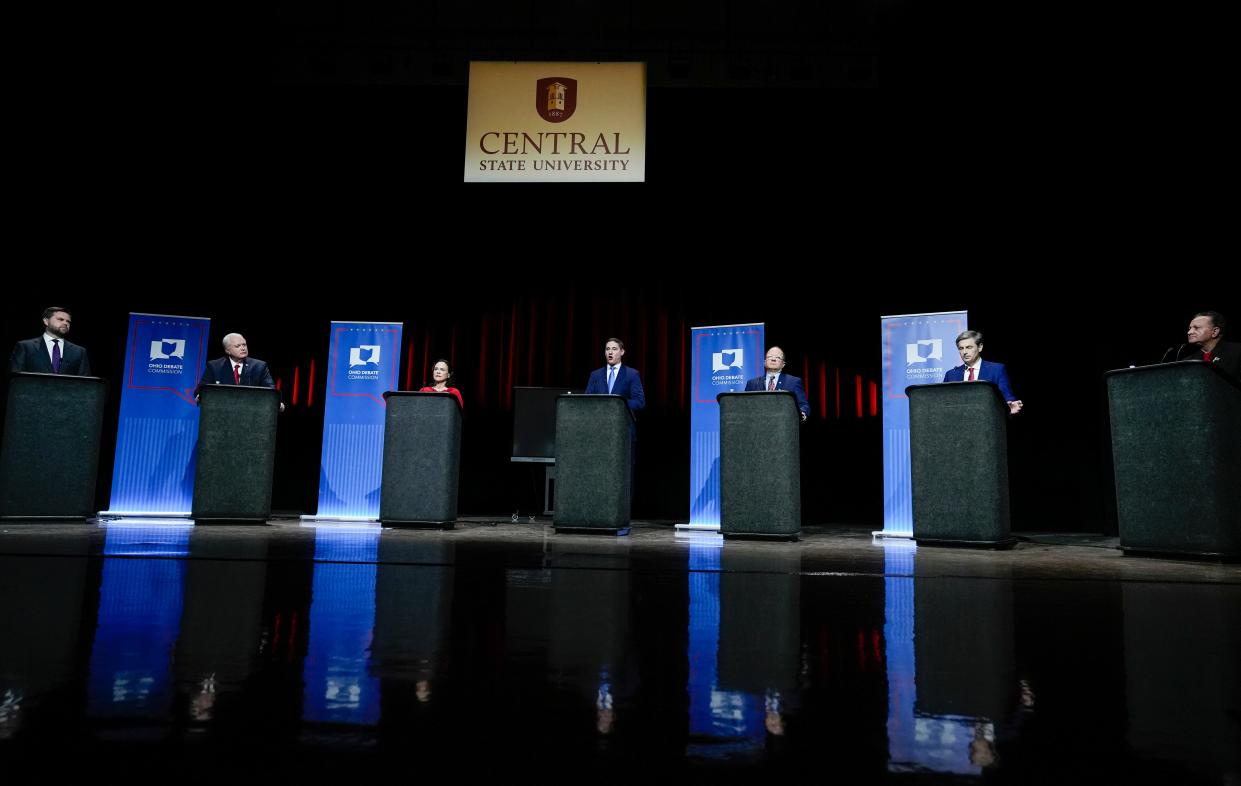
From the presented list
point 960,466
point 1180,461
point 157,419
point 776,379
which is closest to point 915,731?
point 1180,461

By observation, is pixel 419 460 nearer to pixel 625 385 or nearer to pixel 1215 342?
pixel 625 385

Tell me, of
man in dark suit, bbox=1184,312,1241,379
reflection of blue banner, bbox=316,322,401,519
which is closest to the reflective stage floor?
man in dark suit, bbox=1184,312,1241,379

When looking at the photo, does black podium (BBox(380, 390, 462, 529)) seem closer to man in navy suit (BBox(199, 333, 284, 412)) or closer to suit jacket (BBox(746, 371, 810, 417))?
man in navy suit (BBox(199, 333, 284, 412))

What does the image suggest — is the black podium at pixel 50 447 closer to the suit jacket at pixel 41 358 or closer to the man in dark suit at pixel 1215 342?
the suit jacket at pixel 41 358

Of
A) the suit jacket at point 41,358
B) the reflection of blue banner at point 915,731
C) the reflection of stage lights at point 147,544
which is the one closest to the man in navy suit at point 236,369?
the suit jacket at point 41,358

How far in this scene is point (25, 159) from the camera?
5781 mm

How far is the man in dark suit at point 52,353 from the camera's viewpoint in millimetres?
4730

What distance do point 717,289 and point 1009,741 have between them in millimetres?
6750

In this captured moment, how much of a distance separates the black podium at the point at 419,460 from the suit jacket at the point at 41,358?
2227mm

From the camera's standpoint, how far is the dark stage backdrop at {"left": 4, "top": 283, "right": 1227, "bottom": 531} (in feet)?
20.0

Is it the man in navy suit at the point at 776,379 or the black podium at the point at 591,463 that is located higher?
the man in navy suit at the point at 776,379

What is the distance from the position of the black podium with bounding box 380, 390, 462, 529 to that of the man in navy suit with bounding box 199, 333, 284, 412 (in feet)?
3.26

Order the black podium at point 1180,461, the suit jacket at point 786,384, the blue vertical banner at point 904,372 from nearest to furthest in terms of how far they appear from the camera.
A: the black podium at point 1180,461 < the suit jacket at point 786,384 < the blue vertical banner at point 904,372

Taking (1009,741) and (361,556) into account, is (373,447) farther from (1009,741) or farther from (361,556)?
(1009,741)
